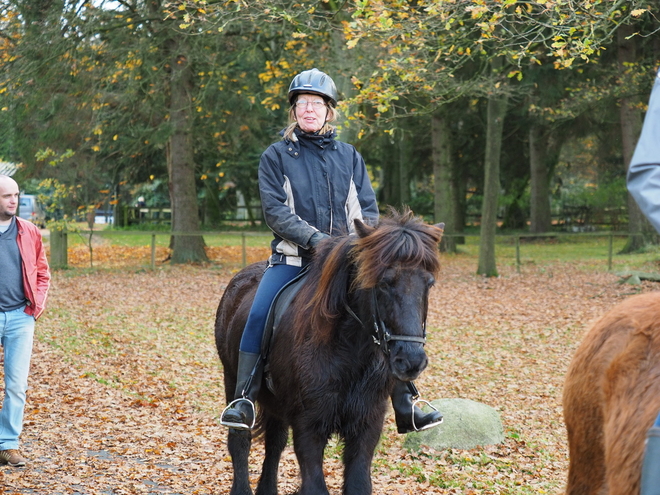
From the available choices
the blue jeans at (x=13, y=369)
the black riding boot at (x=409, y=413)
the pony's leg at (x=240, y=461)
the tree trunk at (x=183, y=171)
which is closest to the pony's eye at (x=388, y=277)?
the black riding boot at (x=409, y=413)

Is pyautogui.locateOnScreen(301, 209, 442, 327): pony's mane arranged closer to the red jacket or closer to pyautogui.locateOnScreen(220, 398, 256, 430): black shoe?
pyautogui.locateOnScreen(220, 398, 256, 430): black shoe

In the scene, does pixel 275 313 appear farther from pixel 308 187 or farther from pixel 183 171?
pixel 183 171

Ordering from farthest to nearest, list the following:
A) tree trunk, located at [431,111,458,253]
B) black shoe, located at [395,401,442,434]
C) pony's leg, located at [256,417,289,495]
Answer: tree trunk, located at [431,111,458,253], pony's leg, located at [256,417,289,495], black shoe, located at [395,401,442,434]

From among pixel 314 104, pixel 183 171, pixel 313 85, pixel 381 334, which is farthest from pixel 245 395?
pixel 183 171

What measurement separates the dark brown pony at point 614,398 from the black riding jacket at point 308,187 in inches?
75.8

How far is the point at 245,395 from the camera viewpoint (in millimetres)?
4691

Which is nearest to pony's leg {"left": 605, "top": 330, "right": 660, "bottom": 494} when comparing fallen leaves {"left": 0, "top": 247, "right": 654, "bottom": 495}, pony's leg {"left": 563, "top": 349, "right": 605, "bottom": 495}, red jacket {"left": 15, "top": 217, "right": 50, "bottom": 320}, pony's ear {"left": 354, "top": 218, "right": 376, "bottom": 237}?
pony's leg {"left": 563, "top": 349, "right": 605, "bottom": 495}

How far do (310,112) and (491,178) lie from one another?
15.3 meters

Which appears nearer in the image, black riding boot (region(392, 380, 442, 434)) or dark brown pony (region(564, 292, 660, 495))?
dark brown pony (region(564, 292, 660, 495))

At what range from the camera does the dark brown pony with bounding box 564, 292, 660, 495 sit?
261cm

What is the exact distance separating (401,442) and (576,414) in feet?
14.2

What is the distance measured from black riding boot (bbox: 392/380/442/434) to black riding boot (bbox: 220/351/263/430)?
843 millimetres

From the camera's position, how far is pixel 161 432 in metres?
7.50

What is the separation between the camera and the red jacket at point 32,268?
6285 mm
